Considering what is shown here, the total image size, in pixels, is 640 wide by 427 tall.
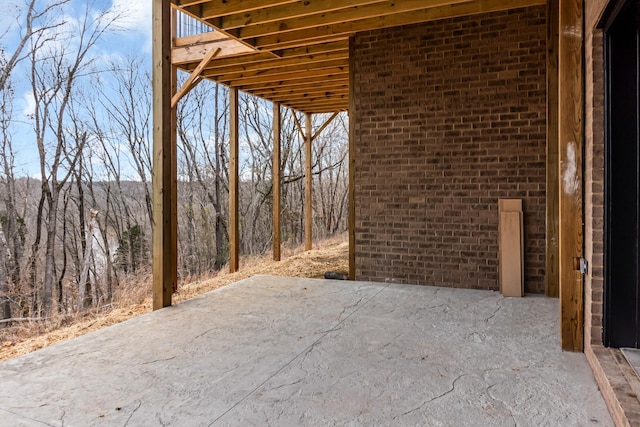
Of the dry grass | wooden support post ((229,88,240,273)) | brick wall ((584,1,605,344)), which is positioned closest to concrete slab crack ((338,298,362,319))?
brick wall ((584,1,605,344))

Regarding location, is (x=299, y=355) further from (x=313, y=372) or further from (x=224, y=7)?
(x=224, y=7)

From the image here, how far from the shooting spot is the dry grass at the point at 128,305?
4098 millimetres

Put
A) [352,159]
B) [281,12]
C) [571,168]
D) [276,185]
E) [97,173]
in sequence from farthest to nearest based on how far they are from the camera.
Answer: [97,173] < [276,185] < [352,159] < [281,12] < [571,168]

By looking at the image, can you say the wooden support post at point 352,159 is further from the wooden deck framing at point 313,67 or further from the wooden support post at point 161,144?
the wooden support post at point 161,144

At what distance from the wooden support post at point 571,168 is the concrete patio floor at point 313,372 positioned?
30cm

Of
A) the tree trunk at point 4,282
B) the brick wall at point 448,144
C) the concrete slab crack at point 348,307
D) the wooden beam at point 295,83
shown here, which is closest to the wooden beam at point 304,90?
the wooden beam at point 295,83

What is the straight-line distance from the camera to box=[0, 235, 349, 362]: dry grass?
4.10 m

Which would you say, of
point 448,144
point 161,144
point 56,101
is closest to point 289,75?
point 448,144

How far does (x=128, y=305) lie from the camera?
549 centimetres

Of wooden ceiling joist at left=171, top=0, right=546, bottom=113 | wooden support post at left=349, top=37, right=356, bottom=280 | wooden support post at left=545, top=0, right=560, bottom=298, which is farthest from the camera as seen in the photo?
wooden support post at left=349, top=37, right=356, bottom=280

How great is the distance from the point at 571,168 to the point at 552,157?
5.70 feet

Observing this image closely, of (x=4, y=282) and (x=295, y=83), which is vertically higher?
(x=295, y=83)

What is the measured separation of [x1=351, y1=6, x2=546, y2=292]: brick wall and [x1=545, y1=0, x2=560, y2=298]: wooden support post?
0.30 feet

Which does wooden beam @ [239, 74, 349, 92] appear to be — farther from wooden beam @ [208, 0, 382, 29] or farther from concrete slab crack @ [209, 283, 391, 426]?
concrete slab crack @ [209, 283, 391, 426]
